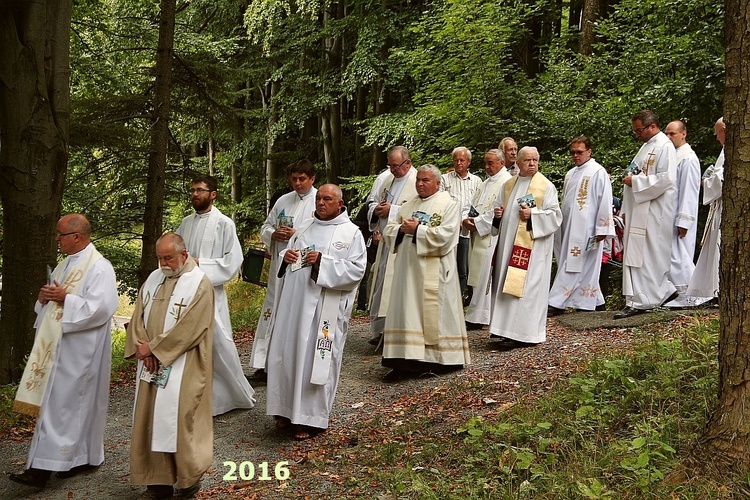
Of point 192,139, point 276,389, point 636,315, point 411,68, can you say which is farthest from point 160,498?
point 192,139

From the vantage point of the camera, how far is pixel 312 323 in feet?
24.3

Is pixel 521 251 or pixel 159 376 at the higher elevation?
pixel 521 251

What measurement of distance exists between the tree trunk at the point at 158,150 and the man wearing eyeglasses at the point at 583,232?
5.58 metres

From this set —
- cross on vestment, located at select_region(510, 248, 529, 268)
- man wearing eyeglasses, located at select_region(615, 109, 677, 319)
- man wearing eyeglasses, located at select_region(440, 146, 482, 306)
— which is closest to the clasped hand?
cross on vestment, located at select_region(510, 248, 529, 268)

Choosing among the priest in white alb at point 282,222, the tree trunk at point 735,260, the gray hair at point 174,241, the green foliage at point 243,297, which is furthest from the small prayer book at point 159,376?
the green foliage at point 243,297

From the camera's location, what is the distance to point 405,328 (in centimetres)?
864

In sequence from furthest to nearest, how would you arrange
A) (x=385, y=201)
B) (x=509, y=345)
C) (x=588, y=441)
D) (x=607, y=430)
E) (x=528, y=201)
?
(x=385, y=201) → (x=528, y=201) → (x=509, y=345) → (x=607, y=430) → (x=588, y=441)

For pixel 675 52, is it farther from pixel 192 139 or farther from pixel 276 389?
pixel 192 139

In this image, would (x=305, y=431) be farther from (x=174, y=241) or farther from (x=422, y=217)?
(x=422, y=217)

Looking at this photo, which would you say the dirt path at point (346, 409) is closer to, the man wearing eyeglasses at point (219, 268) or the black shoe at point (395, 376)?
the black shoe at point (395, 376)

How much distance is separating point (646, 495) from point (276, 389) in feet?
11.6

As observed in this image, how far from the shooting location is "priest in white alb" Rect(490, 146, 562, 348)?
9.44m

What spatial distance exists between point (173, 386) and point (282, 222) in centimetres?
353

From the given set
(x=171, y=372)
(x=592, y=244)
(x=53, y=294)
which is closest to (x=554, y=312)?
(x=592, y=244)
